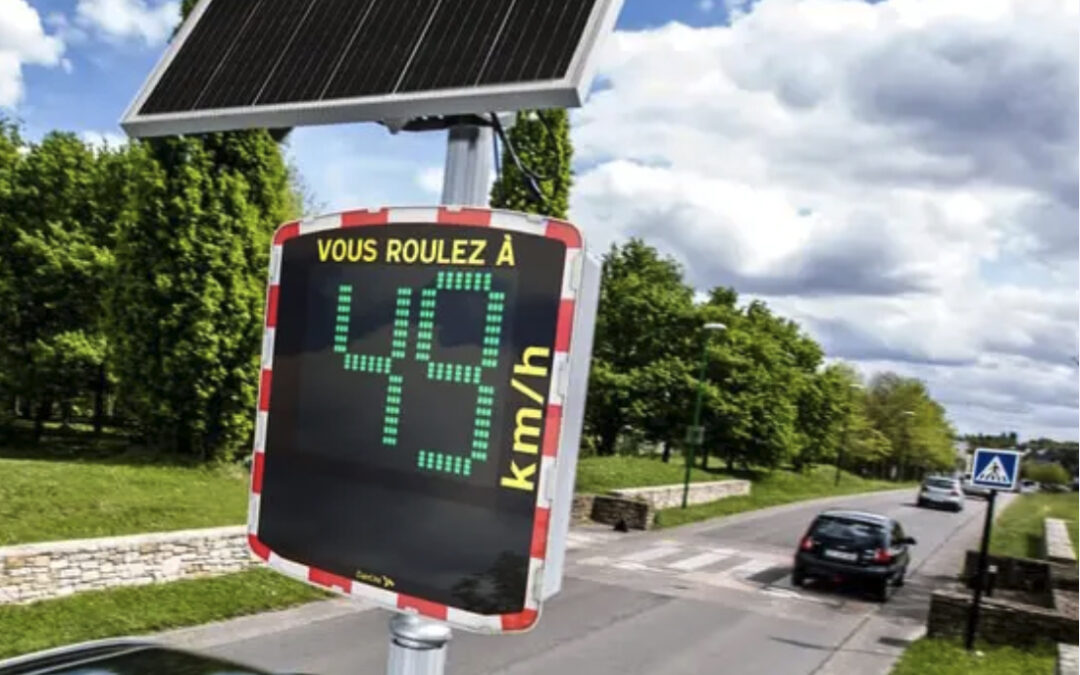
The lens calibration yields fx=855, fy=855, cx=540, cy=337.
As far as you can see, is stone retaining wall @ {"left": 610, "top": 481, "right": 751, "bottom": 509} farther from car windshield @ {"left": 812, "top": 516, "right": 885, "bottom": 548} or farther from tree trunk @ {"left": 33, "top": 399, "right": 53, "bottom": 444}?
tree trunk @ {"left": 33, "top": 399, "right": 53, "bottom": 444}

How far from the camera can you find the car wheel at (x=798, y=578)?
60.6 feet

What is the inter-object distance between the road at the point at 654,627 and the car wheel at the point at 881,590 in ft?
0.95

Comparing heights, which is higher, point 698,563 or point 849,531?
point 849,531

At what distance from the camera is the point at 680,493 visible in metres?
31.8

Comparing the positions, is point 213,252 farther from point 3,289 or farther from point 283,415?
point 283,415

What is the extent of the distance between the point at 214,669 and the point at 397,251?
90.3 inches

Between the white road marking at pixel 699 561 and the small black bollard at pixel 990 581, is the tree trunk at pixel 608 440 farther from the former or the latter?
the small black bollard at pixel 990 581

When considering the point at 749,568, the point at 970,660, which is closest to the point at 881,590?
the point at 749,568

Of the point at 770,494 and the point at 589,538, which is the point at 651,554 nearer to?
the point at 589,538

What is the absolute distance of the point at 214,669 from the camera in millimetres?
3951

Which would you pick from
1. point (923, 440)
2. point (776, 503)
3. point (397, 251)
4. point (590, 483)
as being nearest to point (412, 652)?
point (397, 251)

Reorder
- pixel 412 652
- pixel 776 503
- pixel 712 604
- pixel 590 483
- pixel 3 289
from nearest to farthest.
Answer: pixel 412 652, pixel 712 604, pixel 3 289, pixel 590 483, pixel 776 503

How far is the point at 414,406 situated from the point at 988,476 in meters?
13.0

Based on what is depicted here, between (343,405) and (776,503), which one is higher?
(343,405)
